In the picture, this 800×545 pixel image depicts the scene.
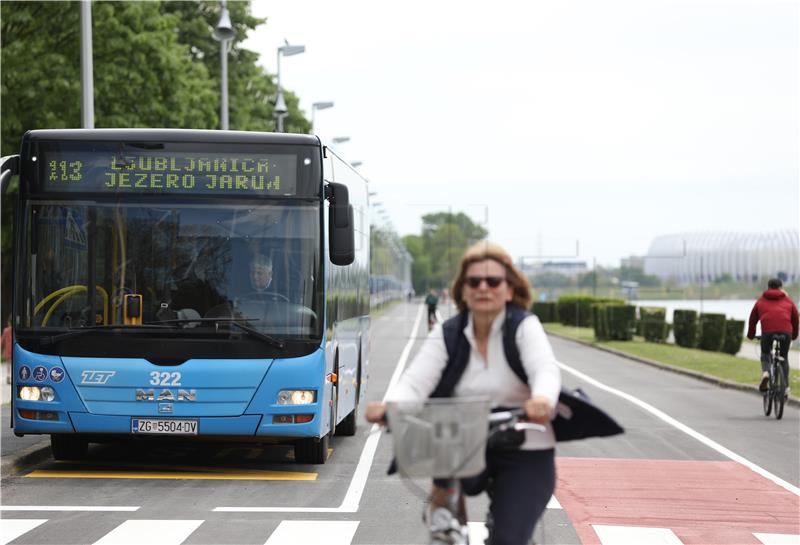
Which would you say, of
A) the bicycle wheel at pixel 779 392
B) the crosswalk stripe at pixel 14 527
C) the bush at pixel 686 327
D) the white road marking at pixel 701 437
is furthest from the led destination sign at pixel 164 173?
the bush at pixel 686 327

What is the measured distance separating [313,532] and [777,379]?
1131cm

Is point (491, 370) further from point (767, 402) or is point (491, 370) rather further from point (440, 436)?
point (767, 402)

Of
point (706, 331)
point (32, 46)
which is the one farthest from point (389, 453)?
point (706, 331)

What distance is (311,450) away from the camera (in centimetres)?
1286

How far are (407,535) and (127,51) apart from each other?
95.2 ft

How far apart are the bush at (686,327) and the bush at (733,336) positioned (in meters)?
2.65

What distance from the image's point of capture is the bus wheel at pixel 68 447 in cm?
1273

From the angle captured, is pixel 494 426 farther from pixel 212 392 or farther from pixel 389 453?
pixel 389 453

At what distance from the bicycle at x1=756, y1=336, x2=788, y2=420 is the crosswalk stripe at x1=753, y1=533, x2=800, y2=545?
9594mm

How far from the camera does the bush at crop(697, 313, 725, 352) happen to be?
130 ft

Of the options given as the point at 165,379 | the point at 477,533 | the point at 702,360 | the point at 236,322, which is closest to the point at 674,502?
the point at 477,533

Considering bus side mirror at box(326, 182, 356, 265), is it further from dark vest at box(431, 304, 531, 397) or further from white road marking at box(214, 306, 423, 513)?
dark vest at box(431, 304, 531, 397)

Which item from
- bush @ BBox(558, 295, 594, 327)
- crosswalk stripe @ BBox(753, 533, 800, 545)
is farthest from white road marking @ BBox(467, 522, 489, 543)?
bush @ BBox(558, 295, 594, 327)

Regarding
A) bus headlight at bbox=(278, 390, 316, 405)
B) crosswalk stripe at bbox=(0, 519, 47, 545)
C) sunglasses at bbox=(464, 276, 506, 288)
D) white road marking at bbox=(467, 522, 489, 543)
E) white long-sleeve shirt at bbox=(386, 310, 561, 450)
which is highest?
sunglasses at bbox=(464, 276, 506, 288)
